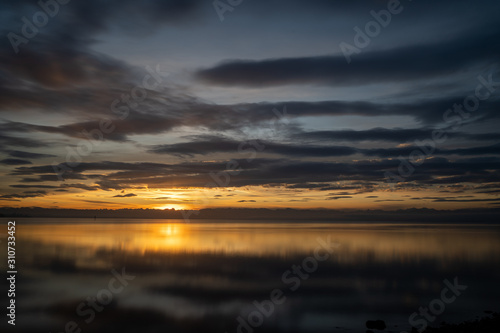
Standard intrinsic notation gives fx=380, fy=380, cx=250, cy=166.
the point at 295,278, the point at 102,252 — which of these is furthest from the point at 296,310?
the point at 102,252

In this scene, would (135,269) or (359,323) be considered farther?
(135,269)

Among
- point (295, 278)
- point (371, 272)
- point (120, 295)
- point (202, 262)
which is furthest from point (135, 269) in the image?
point (371, 272)

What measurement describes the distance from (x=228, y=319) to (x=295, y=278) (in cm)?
1228

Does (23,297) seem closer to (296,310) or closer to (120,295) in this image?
(120,295)

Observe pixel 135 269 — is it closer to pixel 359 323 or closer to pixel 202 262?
pixel 202 262

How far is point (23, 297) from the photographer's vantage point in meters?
23.2

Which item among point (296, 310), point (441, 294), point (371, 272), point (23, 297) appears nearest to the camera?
point (296, 310)

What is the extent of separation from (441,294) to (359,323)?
984 centimetres

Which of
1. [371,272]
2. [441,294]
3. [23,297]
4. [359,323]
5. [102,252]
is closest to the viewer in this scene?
[359,323]

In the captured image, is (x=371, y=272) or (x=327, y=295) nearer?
(x=327, y=295)

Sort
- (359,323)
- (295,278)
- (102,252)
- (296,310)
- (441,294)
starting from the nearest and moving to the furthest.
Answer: (359,323) < (296,310) < (441,294) < (295,278) < (102,252)

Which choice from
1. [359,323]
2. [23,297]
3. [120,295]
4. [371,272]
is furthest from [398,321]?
[23,297]

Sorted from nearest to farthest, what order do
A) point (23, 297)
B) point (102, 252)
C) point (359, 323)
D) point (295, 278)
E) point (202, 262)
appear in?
point (359, 323) < point (23, 297) < point (295, 278) < point (202, 262) < point (102, 252)

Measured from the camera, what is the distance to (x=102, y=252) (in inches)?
1833
